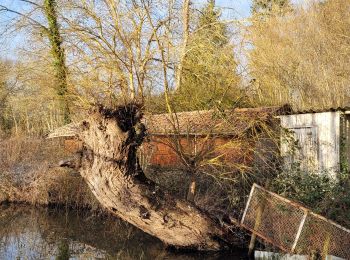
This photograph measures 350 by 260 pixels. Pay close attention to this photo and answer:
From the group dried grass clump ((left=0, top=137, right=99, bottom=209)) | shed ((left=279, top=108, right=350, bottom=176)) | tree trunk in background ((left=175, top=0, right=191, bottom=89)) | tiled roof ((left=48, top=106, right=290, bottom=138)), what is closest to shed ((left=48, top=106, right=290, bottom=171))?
tiled roof ((left=48, top=106, right=290, bottom=138))

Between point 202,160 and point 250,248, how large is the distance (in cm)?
284

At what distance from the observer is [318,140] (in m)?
13.4

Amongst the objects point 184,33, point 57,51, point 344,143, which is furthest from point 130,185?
point 344,143

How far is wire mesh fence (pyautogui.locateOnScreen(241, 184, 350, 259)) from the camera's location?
27.7 ft

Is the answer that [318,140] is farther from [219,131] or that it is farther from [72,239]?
[72,239]

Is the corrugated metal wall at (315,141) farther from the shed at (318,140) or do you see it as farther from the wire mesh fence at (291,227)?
the wire mesh fence at (291,227)

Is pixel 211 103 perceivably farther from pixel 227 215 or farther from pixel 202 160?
pixel 227 215

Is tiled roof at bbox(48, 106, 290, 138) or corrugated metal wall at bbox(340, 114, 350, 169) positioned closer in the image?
tiled roof at bbox(48, 106, 290, 138)

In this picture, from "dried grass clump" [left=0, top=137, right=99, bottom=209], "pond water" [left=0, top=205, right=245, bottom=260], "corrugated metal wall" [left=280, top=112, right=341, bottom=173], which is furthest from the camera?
"dried grass clump" [left=0, top=137, right=99, bottom=209]

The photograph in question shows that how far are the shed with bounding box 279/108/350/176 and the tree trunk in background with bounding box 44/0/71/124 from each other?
6.62m

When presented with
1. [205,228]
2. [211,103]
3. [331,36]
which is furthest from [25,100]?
[331,36]

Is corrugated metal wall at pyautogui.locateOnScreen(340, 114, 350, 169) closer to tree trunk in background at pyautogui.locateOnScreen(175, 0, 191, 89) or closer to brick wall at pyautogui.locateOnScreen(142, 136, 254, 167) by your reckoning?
brick wall at pyautogui.locateOnScreen(142, 136, 254, 167)

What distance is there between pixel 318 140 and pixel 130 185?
654cm

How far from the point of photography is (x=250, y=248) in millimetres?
10086
